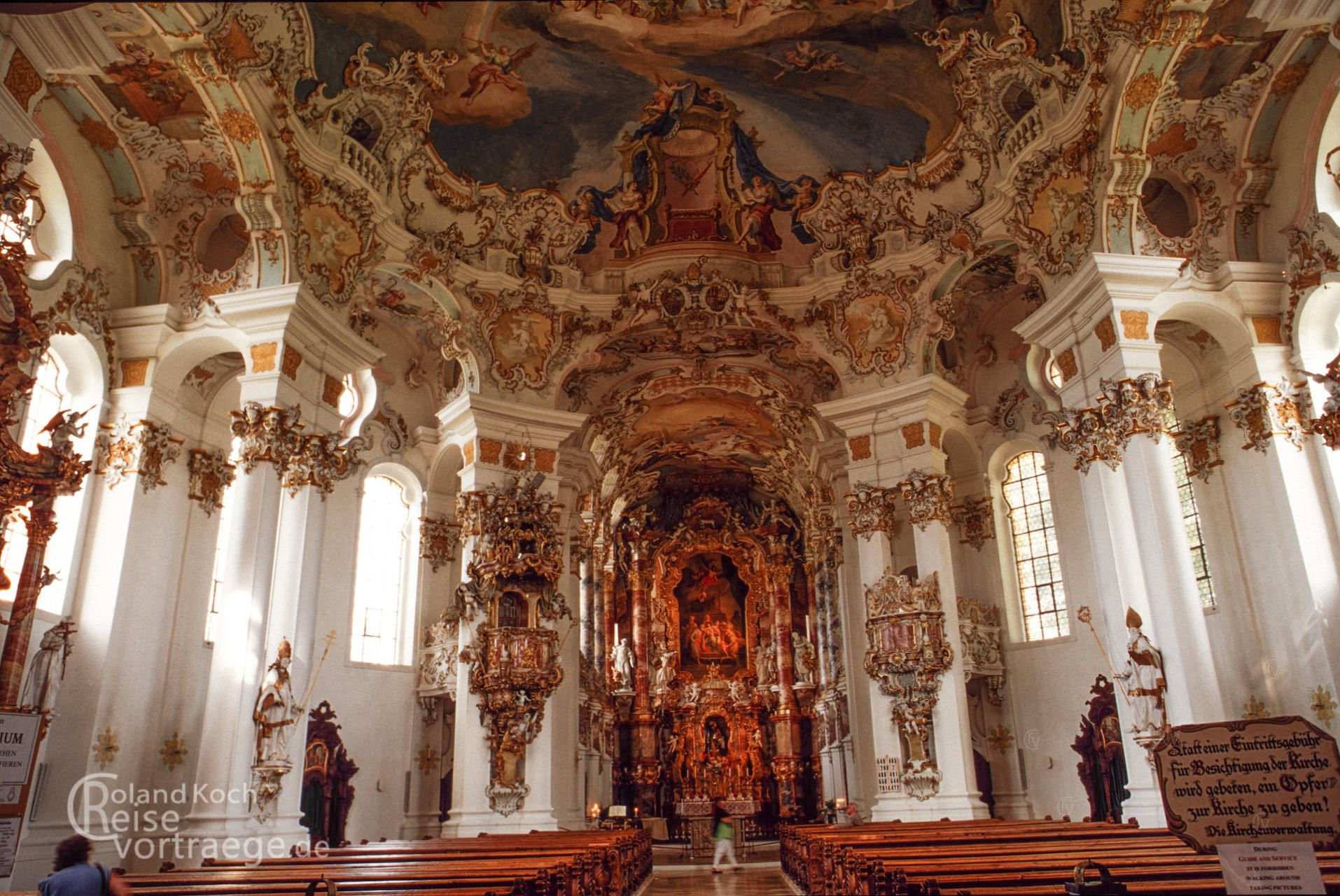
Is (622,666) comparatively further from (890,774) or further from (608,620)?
(890,774)

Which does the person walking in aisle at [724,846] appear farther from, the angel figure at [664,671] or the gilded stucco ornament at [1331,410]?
the gilded stucco ornament at [1331,410]

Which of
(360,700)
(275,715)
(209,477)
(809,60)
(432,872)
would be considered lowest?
(432,872)

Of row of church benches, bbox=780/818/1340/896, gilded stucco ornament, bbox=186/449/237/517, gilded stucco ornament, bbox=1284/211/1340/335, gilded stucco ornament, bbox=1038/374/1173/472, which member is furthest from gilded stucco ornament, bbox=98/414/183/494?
gilded stucco ornament, bbox=1284/211/1340/335

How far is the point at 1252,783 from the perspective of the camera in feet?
14.9

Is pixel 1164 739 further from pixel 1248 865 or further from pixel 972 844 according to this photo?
pixel 972 844

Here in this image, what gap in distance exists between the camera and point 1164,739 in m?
4.80

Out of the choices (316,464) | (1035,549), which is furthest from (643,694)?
(316,464)

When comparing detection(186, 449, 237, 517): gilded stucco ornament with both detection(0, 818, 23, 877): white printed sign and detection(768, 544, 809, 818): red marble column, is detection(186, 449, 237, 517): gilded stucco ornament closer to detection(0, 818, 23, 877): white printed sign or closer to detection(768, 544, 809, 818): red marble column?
detection(0, 818, 23, 877): white printed sign

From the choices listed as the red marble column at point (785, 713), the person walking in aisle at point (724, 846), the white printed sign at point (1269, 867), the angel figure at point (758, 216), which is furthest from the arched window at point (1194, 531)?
the red marble column at point (785, 713)

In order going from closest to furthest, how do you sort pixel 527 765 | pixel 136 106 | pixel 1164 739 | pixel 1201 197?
pixel 1164 739 < pixel 136 106 < pixel 1201 197 < pixel 527 765

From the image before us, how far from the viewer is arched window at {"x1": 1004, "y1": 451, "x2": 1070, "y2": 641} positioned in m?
18.3

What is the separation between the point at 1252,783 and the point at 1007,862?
3.06 metres

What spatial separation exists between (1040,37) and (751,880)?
1404 cm

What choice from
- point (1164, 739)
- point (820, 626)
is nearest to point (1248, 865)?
point (1164, 739)
